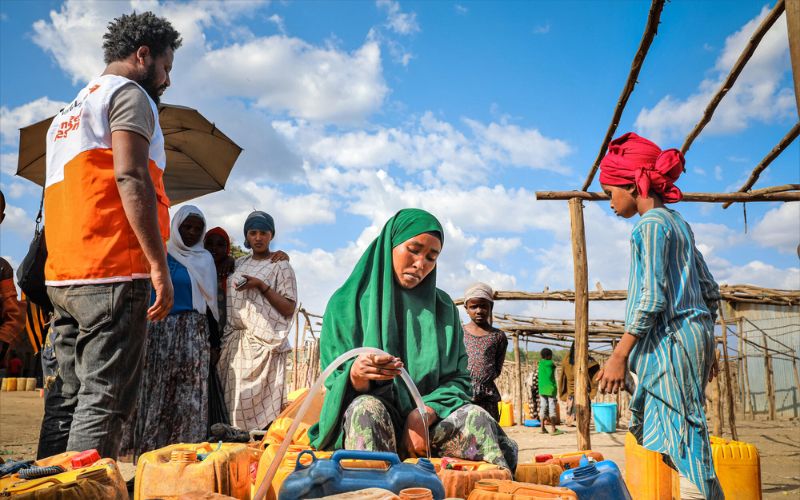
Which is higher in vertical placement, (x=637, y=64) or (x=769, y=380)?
(x=637, y=64)

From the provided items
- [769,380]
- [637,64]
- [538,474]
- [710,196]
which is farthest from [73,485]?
[769,380]

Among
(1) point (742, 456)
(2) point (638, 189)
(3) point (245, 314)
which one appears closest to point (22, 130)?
(3) point (245, 314)

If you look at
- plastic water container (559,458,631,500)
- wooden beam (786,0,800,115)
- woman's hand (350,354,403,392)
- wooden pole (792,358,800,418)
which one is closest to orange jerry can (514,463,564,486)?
plastic water container (559,458,631,500)

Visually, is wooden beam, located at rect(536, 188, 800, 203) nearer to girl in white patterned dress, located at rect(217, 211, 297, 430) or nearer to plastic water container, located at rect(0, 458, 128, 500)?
girl in white patterned dress, located at rect(217, 211, 297, 430)

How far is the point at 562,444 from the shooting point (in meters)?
10.2

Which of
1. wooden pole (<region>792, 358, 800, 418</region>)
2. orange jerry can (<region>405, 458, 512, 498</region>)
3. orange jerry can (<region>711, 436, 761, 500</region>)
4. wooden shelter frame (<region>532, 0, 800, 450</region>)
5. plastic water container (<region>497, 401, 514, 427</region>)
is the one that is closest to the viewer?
orange jerry can (<region>405, 458, 512, 498</region>)

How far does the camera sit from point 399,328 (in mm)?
2469

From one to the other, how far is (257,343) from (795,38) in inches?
146

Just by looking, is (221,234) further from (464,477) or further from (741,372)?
(741,372)

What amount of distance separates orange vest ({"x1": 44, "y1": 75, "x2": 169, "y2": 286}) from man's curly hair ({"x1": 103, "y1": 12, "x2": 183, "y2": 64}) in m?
0.25

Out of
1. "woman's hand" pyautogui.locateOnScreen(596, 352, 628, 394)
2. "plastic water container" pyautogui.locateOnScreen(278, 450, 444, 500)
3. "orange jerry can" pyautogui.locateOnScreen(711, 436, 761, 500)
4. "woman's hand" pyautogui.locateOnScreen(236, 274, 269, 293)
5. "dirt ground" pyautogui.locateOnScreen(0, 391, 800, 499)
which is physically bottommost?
"dirt ground" pyautogui.locateOnScreen(0, 391, 800, 499)

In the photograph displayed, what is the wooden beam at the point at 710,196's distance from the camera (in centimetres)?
639

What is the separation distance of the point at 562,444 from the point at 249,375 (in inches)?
296

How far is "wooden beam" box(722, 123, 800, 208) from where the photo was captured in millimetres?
5422
